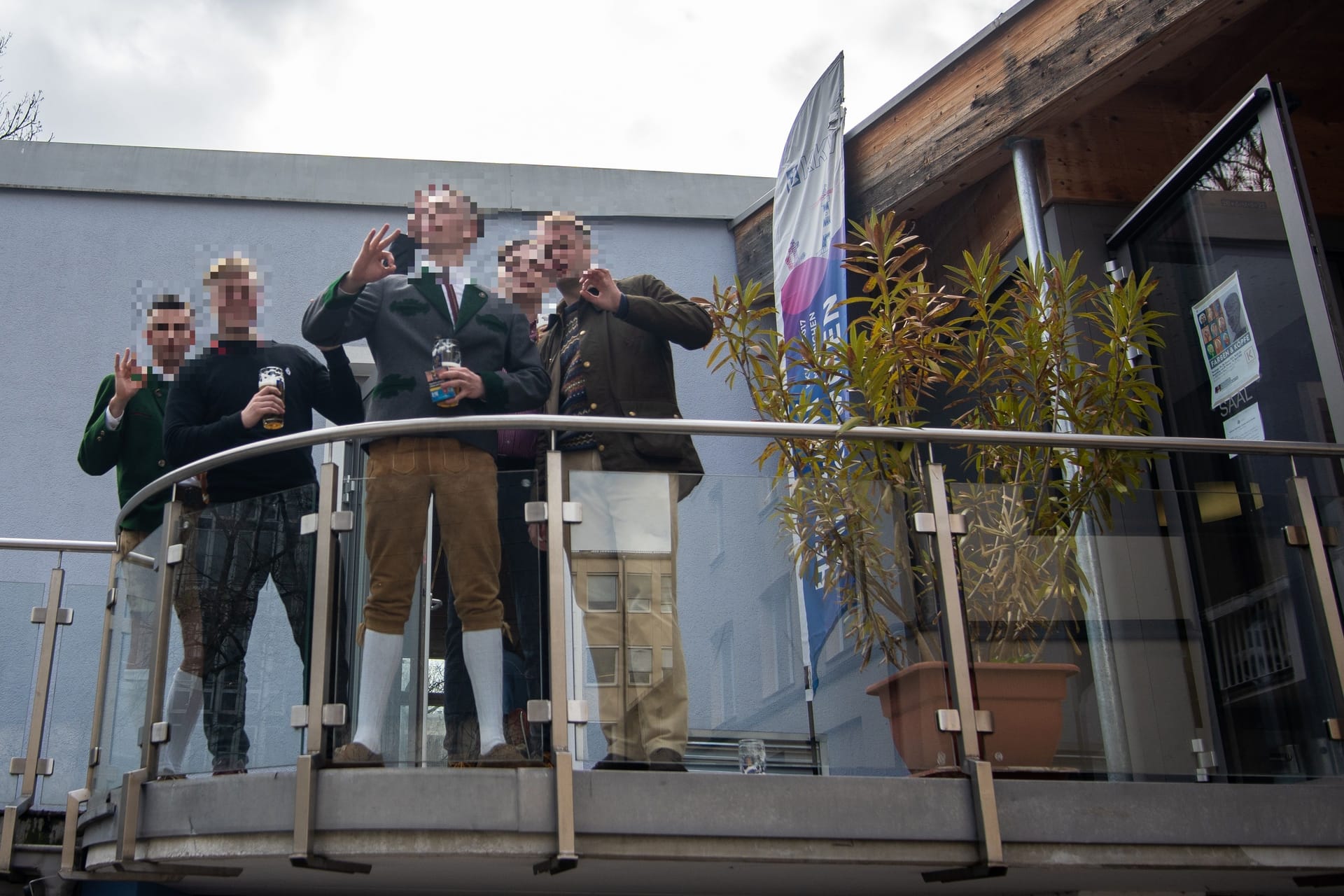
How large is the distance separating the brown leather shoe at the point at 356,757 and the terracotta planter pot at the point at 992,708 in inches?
57.7

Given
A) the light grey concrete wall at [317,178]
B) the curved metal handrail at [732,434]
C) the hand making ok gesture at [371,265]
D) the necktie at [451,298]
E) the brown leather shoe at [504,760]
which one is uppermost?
the light grey concrete wall at [317,178]

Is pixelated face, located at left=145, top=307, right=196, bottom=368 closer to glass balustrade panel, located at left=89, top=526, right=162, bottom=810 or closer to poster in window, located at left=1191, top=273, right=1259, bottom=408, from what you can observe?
glass balustrade panel, located at left=89, top=526, right=162, bottom=810

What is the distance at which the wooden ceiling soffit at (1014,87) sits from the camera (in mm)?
5988

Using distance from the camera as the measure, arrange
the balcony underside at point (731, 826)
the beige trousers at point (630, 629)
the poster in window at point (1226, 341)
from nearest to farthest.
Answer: the balcony underside at point (731, 826)
the beige trousers at point (630, 629)
the poster in window at point (1226, 341)

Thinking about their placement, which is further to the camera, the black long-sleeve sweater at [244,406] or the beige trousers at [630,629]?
the black long-sleeve sweater at [244,406]

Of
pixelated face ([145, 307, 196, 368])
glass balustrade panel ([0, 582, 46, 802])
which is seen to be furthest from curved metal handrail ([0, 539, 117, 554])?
pixelated face ([145, 307, 196, 368])

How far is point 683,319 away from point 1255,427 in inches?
106

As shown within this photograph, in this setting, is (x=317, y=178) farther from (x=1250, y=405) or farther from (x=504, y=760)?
(x=504, y=760)

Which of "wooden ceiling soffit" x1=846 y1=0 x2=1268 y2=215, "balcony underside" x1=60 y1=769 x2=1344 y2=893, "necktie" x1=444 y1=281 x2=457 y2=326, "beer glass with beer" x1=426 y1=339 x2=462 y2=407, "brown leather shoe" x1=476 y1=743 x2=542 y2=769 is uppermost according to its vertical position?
"wooden ceiling soffit" x1=846 y1=0 x2=1268 y2=215

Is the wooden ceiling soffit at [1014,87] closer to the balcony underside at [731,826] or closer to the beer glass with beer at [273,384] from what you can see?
the balcony underside at [731,826]

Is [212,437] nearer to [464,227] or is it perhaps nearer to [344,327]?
[344,327]

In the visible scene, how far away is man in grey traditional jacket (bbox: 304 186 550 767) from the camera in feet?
13.0

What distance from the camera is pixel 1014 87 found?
6.71 m

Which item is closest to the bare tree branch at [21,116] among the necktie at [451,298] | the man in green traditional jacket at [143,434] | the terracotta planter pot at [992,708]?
the man in green traditional jacket at [143,434]
